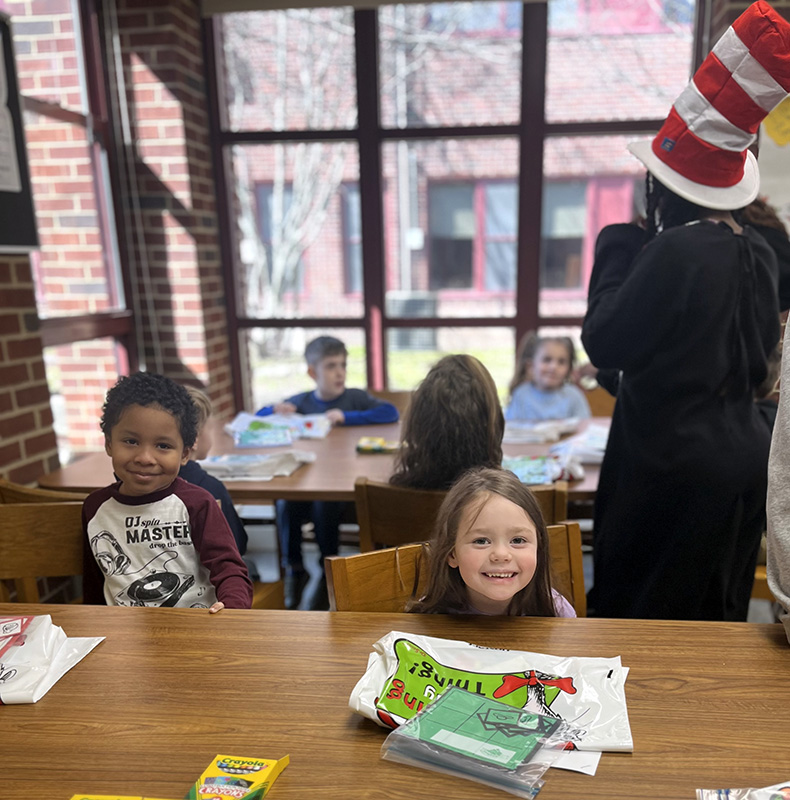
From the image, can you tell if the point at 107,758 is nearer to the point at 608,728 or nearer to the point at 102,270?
the point at 608,728

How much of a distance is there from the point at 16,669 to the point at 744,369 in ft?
4.89

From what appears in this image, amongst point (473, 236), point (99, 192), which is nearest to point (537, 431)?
point (473, 236)

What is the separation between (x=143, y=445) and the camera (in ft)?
4.56

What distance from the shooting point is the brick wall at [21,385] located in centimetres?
214

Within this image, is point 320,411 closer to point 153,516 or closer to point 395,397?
point 395,397

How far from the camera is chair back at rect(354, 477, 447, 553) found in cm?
157

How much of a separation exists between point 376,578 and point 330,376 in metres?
1.77

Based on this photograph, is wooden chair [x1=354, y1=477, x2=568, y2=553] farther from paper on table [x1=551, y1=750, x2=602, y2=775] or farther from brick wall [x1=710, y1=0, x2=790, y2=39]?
brick wall [x1=710, y1=0, x2=790, y2=39]

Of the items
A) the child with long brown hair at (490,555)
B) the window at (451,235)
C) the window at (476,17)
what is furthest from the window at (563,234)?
the child with long brown hair at (490,555)

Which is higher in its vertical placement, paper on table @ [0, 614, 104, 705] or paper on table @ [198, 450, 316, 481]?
paper on table @ [0, 614, 104, 705]

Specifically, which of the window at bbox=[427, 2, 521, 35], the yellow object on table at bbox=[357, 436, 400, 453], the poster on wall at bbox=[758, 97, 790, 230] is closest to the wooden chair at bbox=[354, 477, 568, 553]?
the yellow object on table at bbox=[357, 436, 400, 453]

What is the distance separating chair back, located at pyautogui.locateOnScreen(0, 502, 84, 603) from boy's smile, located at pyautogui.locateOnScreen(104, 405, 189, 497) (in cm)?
18

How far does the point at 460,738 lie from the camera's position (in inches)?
31.4

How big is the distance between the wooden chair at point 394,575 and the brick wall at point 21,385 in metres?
1.45
